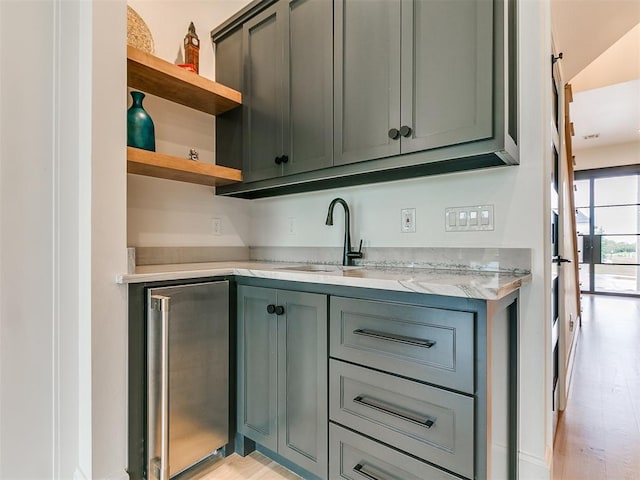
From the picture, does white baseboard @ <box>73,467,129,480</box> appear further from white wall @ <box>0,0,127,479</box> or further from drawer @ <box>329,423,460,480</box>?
drawer @ <box>329,423,460,480</box>

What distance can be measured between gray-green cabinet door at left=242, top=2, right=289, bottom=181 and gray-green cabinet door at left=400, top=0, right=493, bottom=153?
0.69 metres

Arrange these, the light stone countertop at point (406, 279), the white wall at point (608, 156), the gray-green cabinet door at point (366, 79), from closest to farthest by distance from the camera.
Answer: the light stone countertop at point (406, 279)
the gray-green cabinet door at point (366, 79)
the white wall at point (608, 156)

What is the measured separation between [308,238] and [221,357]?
855 millimetres

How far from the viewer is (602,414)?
78.8 inches

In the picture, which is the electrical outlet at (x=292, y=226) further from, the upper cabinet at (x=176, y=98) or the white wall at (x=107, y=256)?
the white wall at (x=107, y=256)

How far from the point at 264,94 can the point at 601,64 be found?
4.14 metres

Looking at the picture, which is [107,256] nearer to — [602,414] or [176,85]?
[176,85]

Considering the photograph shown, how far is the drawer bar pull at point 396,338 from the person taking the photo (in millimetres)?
1015

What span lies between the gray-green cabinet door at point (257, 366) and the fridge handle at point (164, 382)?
1.21 feet

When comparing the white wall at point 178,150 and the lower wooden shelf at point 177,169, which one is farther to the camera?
the white wall at point 178,150

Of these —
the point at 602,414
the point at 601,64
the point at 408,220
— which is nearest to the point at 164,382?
the point at 408,220

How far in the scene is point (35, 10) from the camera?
4.18ft

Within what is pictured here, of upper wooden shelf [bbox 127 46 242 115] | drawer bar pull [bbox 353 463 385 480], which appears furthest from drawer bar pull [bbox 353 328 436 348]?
upper wooden shelf [bbox 127 46 242 115]

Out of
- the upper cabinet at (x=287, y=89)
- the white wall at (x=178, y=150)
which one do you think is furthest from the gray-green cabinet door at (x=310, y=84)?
the white wall at (x=178, y=150)
